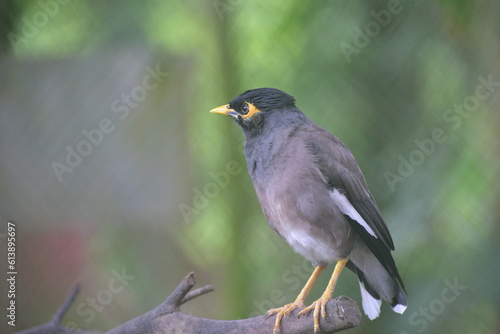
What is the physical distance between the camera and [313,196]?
47.9 inches

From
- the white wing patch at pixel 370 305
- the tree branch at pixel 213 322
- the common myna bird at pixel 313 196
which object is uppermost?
the common myna bird at pixel 313 196

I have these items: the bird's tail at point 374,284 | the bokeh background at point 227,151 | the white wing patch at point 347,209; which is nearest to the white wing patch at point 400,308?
the bird's tail at point 374,284

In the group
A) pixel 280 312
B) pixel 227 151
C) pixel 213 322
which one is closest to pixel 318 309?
pixel 280 312

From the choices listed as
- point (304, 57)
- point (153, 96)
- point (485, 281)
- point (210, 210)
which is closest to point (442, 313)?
point (485, 281)

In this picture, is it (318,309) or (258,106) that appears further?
(258,106)

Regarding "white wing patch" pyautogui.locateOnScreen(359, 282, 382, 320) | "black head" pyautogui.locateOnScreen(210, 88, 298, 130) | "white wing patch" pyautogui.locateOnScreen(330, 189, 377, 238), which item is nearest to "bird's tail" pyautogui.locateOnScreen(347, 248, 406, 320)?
"white wing patch" pyautogui.locateOnScreen(359, 282, 382, 320)

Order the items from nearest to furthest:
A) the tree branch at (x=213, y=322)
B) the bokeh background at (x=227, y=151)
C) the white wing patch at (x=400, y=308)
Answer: the tree branch at (x=213, y=322), the white wing patch at (x=400, y=308), the bokeh background at (x=227, y=151)

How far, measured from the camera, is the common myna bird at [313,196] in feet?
4.00

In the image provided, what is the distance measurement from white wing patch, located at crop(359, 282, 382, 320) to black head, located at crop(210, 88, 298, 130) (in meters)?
0.44

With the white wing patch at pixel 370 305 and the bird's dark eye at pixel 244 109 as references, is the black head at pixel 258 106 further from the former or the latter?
the white wing patch at pixel 370 305

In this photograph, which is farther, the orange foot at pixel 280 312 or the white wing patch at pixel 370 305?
the white wing patch at pixel 370 305

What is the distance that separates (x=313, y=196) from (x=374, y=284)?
287 millimetres

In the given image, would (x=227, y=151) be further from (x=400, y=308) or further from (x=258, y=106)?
(x=400, y=308)

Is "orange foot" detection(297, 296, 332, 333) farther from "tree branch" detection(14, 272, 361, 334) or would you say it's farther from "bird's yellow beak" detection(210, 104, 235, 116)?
"bird's yellow beak" detection(210, 104, 235, 116)
